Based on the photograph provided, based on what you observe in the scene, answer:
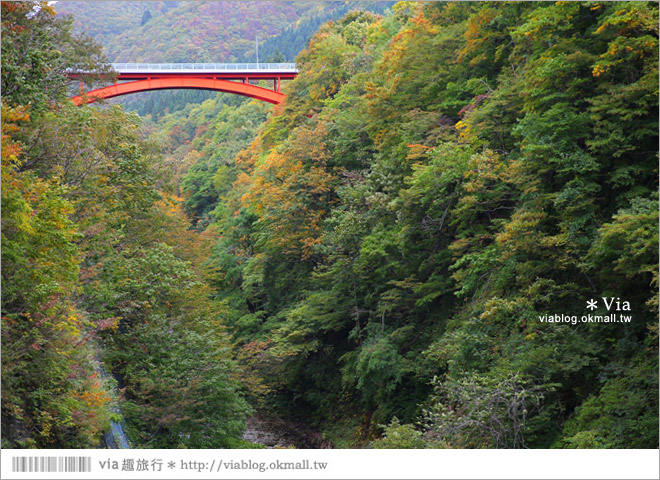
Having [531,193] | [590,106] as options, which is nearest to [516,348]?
[531,193]

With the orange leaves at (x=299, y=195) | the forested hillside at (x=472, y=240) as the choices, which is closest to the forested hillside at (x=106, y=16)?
the orange leaves at (x=299, y=195)

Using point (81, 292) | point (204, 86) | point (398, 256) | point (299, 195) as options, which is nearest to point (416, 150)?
point (398, 256)

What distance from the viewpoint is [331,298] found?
24.1 meters

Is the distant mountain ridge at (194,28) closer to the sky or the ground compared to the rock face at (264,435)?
closer to the sky

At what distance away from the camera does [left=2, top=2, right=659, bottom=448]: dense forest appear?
11734 mm

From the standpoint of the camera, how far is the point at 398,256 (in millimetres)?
21734

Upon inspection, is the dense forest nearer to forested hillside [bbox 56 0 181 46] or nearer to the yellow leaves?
the yellow leaves

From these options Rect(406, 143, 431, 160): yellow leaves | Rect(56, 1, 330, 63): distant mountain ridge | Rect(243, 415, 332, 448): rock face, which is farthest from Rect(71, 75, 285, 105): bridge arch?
Rect(56, 1, 330, 63): distant mountain ridge

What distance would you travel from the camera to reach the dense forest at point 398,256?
11734 millimetres

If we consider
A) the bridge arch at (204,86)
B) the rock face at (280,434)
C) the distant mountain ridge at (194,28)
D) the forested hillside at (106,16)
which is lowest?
the rock face at (280,434)

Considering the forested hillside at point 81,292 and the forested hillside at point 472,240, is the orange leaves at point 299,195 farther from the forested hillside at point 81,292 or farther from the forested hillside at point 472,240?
the forested hillside at point 81,292

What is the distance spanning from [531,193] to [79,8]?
128 m

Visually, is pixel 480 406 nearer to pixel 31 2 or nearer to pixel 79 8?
pixel 31 2

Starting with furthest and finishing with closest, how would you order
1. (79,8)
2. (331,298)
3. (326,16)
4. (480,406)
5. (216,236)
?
1. (79,8)
2. (326,16)
3. (216,236)
4. (331,298)
5. (480,406)
